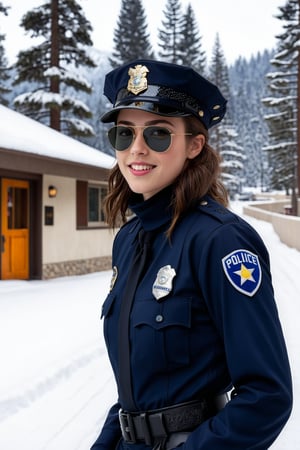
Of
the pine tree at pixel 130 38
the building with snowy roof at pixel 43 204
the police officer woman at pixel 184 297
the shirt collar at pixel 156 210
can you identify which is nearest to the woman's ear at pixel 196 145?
the police officer woman at pixel 184 297

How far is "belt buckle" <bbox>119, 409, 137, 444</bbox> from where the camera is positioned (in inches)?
60.1

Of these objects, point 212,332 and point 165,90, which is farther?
point 165,90

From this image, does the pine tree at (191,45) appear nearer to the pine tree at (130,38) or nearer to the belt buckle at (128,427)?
→ the pine tree at (130,38)

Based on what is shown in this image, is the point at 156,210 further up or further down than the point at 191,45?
further down

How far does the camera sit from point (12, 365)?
5.71 m

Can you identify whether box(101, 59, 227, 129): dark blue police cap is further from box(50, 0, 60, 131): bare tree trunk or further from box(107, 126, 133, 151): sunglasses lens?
box(50, 0, 60, 131): bare tree trunk

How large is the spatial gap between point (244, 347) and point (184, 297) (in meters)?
0.22

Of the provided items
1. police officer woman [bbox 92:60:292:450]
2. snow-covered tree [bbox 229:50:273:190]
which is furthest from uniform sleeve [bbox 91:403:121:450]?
snow-covered tree [bbox 229:50:273:190]

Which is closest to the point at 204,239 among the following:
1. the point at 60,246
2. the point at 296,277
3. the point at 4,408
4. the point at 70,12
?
the point at 4,408

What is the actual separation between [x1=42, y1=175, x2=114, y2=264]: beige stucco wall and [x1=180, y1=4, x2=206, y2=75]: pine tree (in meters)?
30.7

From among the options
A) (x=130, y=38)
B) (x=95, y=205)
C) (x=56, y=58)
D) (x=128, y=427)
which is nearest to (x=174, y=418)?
(x=128, y=427)

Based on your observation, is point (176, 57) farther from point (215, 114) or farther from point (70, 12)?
point (215, 114)

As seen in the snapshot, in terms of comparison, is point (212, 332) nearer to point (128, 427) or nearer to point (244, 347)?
point (244, 347)

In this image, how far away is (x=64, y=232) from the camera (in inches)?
553
